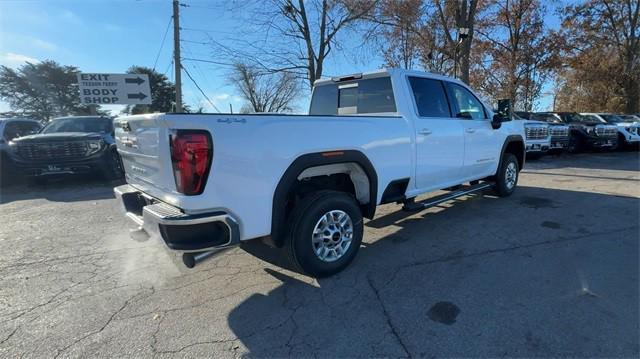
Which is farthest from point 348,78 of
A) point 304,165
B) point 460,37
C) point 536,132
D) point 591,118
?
point 591,118

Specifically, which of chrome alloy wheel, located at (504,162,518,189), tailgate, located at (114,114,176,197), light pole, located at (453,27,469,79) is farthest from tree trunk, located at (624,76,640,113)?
tailgate, located at (114,114,176,197)

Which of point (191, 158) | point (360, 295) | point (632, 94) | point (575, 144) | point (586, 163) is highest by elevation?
point (632, 94)

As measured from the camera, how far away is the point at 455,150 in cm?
484

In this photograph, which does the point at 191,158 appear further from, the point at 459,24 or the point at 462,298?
the point at 459,24

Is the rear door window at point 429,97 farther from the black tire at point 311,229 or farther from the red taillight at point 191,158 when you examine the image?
the red taillight at point 191,158

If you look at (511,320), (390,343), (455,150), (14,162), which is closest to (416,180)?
(455,150)

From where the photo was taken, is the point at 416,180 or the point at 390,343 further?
the point at 416,180

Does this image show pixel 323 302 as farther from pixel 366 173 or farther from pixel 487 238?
pixel 487 238

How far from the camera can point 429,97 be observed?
181 inches

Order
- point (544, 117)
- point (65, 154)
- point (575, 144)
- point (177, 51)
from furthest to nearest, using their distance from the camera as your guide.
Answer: point (177, 51) < point (544, 117) < point (575, 144) < point (65, 154)

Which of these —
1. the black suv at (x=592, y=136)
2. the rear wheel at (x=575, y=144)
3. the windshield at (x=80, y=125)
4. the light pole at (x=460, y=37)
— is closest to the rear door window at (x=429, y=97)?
the windshield at (x=80, y=125)

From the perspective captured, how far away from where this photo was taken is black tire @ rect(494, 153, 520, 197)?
20.3ft

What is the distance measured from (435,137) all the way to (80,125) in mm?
9809

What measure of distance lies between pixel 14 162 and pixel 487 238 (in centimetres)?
1040
